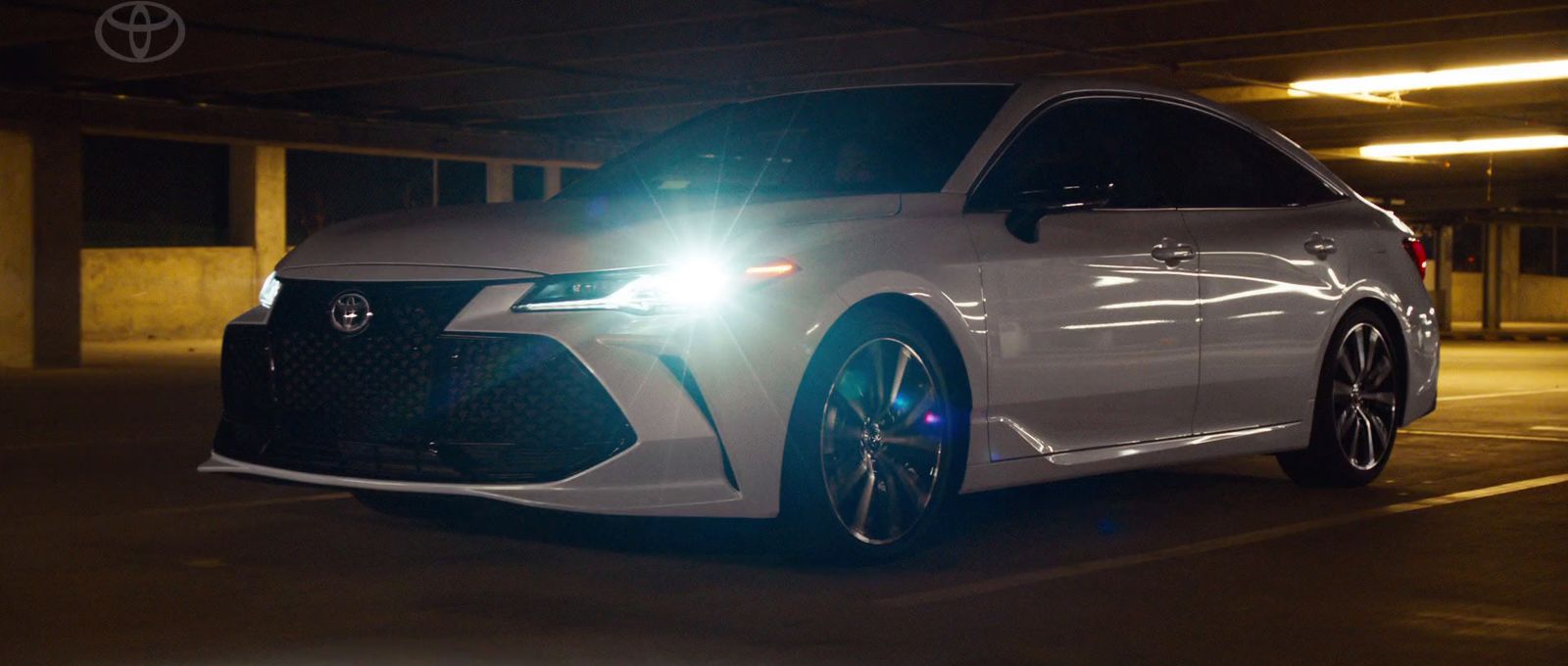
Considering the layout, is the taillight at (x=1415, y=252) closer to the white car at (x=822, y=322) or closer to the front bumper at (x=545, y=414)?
the white car at (x=822, y=322)

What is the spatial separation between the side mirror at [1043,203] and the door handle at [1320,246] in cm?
159

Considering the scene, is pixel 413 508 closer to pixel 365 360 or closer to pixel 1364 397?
pixel 365 360

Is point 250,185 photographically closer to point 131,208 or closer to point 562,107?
point 131,208

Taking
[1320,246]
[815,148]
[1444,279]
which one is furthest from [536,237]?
[1444,279]

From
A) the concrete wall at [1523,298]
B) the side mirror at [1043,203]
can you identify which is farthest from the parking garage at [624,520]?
the concrete wall at [1523,298]

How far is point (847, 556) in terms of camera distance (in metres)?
A: 6.27

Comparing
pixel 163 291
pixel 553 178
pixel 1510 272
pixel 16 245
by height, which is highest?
pixel 553 178

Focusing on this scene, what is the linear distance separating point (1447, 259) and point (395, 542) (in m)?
44.3

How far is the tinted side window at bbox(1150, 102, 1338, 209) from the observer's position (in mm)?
7895

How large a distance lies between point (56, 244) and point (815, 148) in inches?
680

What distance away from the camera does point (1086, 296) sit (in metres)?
7.07

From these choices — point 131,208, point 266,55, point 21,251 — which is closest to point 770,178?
point 266,55

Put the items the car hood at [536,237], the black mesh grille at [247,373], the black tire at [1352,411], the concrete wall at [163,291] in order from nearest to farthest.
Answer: the car hood at [536,237], the black mesh grille at [247,373], the black tire at [1352,411], the concrete wall at [163,291]

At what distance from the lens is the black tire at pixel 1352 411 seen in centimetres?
841
